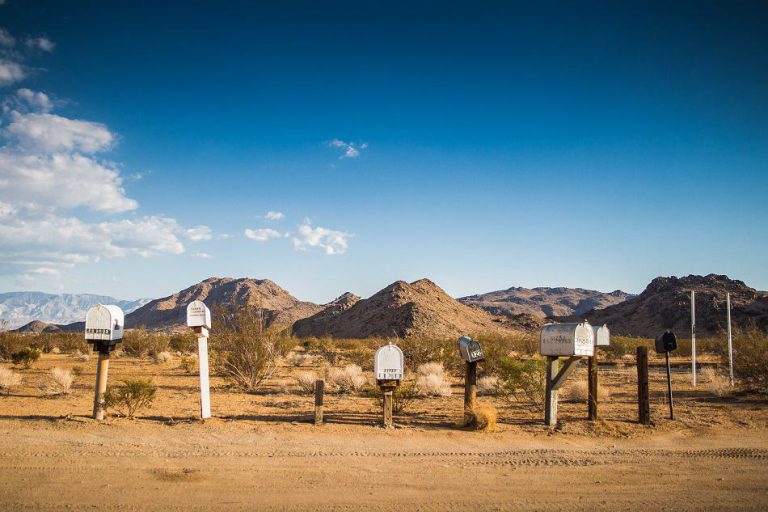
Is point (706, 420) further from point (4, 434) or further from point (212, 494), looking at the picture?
point (4, 434)

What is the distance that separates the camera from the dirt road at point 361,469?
242 inches

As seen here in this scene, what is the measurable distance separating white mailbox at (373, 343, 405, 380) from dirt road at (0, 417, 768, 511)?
102cm

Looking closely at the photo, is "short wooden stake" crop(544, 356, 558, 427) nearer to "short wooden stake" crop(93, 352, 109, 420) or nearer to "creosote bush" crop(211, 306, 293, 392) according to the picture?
"short wooden stake" crop(93, 352, 109, 420)

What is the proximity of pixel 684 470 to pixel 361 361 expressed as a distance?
17.1 metres

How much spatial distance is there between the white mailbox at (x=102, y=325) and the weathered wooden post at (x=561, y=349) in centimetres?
821

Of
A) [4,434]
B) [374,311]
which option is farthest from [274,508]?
[374,311]

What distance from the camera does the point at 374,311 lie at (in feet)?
224

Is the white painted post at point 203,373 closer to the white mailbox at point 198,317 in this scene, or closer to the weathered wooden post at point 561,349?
the white mailbox at point 198,317

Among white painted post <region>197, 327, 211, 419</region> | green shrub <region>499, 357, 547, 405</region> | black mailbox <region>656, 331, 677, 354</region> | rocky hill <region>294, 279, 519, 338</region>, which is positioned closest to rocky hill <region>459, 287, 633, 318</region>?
rocky hill <region>294, 279, 519, 338</region>

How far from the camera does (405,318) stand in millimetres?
61344

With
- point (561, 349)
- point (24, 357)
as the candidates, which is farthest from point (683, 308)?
point (24, 357)

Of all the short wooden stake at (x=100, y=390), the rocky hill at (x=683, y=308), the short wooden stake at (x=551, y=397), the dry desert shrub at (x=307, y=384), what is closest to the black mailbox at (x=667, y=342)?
the short wooden stake at (x=551, y=397)

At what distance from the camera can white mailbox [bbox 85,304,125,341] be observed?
33.3 feet

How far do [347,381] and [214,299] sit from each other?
318ft
